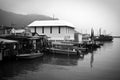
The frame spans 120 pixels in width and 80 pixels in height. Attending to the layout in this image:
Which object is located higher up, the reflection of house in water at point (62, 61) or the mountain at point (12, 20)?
the mountain at point (12, 20)

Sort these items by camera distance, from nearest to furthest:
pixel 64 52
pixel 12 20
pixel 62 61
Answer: pixel 62 61 < pixel 64 52 < pixel 12 20

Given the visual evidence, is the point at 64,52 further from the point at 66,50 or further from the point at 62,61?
the point at 62,61

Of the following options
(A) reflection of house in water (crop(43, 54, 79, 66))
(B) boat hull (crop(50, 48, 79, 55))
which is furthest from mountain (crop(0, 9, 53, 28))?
(A) reflection of house in water (crop(43, 54, 79, 66))

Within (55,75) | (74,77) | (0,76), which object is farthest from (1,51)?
(74,77)

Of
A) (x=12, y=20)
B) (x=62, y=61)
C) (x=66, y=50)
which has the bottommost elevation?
(x=62, y=61)

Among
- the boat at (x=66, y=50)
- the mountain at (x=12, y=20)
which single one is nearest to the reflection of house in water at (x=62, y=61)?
the boat at (x=66, y=50)

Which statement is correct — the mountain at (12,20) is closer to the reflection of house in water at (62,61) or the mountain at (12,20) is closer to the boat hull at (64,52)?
the boat hull at (64,52)

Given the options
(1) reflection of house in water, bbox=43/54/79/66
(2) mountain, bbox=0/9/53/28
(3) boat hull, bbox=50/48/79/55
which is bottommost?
(1) reflection of house in water, bbox=43/54/79/66

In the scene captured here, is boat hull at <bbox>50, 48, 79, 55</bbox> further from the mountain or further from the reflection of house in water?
the mountain

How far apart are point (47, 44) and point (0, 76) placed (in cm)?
1786

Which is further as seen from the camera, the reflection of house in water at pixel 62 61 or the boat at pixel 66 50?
the boat at pixel 66 50

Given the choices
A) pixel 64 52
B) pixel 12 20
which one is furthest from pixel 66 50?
pixel 12 20

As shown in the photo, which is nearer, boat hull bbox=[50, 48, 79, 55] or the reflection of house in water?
the reflection of house in water

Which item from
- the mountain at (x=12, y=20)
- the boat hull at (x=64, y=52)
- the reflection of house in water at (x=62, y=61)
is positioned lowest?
the reflection of house in water at (x=62, y=61)
